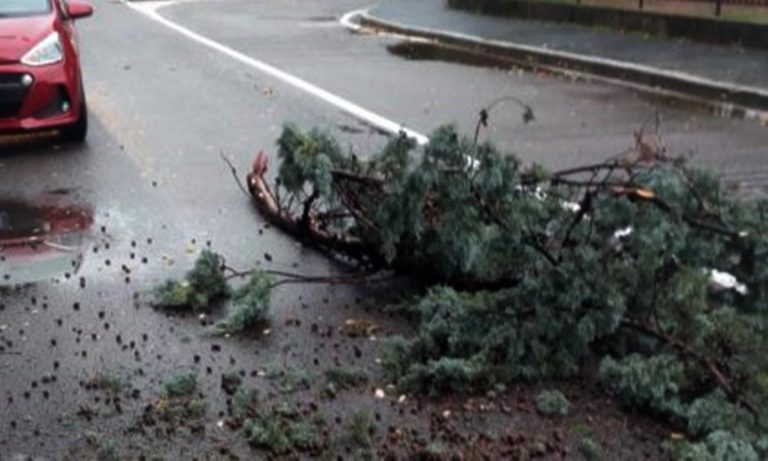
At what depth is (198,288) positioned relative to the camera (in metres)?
6.71

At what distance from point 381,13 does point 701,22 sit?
9.65m

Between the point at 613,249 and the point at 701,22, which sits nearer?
the point at 613,249

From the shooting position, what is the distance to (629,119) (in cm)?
1243

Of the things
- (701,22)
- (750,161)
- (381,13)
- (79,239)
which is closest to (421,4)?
(381,13)

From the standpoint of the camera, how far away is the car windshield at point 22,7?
38.7 ft

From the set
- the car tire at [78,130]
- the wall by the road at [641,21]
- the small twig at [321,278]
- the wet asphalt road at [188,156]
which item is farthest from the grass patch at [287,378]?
the wall by the road at [641,21]

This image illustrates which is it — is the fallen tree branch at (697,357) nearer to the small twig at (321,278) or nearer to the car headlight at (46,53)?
the small twig at (321,278)

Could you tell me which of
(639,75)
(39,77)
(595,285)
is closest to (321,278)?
(595,285)

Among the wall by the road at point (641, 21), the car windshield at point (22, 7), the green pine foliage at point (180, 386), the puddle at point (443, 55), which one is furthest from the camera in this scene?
the puddle at point (443, 55)

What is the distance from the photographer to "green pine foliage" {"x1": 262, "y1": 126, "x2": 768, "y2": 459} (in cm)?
521

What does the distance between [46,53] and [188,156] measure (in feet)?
5.11

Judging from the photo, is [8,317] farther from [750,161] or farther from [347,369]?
[750,161]

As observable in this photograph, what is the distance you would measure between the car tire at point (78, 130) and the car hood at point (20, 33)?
0.73m

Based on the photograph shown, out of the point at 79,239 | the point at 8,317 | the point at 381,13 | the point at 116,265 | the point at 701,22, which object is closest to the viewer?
the point at 8,317
